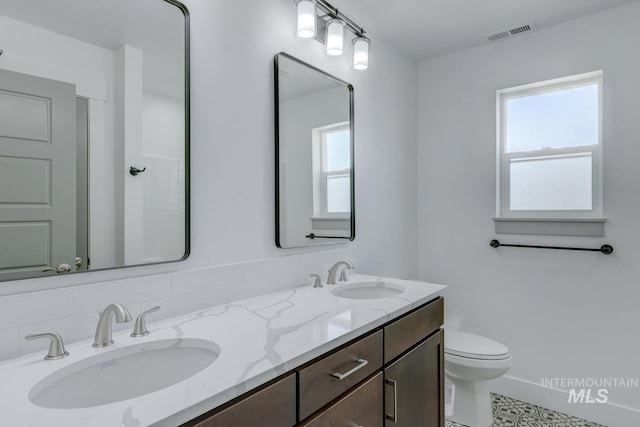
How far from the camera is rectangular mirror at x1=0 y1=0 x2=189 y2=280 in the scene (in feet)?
3.10

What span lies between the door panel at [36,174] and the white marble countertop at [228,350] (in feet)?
0.88

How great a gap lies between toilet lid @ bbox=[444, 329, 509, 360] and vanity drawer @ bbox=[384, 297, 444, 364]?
1.47ft

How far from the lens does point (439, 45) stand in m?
2.58

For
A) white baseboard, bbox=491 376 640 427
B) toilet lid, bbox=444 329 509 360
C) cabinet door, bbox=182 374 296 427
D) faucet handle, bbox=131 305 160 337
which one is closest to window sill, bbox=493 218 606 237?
toilet lid, bbox=444 329 509 360

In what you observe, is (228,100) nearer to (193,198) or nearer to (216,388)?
(193,198)

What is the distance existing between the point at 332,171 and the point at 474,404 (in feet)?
5.13

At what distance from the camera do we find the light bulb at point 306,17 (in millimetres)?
1631

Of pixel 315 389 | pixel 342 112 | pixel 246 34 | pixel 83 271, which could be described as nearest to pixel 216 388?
pixel 315 389

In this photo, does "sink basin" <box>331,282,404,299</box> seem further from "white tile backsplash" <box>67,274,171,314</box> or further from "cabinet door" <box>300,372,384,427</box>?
"white tile backsplash" <box>67,274,171,314</box>

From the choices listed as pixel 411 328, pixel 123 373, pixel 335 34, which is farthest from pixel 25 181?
pixel 335 34

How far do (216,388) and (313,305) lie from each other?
704 millimetres

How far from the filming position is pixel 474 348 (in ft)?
6.74

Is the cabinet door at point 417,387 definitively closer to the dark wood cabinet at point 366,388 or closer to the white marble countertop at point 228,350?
the dark wood cabinet at point 366,388

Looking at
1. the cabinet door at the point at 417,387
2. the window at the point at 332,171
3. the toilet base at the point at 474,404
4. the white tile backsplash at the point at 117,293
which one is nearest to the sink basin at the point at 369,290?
the cabinet door at the point at 417,387
